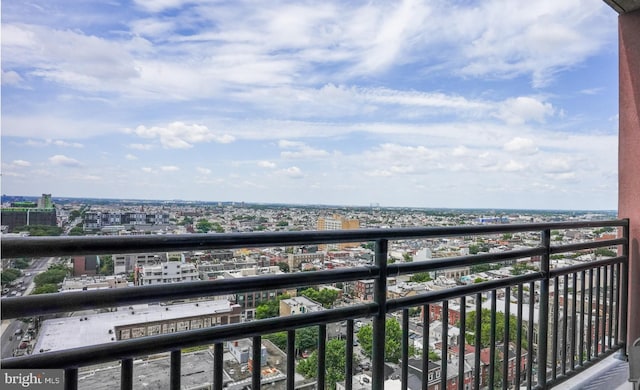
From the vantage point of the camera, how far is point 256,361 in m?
1.27

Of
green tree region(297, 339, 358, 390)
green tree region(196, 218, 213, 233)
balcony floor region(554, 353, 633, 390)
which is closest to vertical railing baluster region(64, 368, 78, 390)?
green tree region(196, 218, 213, 233)

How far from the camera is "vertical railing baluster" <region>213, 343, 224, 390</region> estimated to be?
1.19m

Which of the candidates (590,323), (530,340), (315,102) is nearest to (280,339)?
(530,340)

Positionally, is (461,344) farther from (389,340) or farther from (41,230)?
(41,230)

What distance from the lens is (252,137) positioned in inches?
147

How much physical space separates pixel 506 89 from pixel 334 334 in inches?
258

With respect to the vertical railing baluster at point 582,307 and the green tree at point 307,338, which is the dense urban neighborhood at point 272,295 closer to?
the green tree at point 307,338

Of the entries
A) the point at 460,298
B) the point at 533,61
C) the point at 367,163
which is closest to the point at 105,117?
the point at 460,298

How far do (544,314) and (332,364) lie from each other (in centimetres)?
163

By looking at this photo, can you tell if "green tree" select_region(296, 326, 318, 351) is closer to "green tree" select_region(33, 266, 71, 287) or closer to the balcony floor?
"green tree" select_region(33, 266, 71, 287)

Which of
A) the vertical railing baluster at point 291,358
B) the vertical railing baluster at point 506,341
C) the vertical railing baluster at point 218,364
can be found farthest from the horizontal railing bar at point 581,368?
the vertical railing baluster at point 218,364

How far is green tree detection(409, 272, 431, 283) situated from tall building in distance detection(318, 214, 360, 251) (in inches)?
13.1

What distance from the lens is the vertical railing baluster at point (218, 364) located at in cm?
119

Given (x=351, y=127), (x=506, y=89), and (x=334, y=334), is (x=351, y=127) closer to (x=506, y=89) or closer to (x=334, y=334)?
(x=506, y=89)
